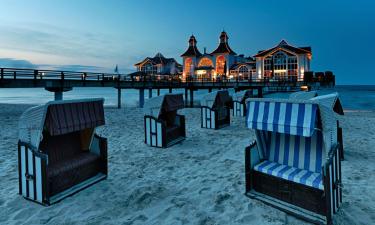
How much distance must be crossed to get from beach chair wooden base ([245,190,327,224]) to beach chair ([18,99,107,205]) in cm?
387

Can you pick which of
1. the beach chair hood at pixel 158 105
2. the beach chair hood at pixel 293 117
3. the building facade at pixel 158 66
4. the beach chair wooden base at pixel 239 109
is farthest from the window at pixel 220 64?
the beach chair hood at pixel 293 117

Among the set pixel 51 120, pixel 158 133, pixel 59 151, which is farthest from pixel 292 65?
pixel 51 120

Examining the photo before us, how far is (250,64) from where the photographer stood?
153ft

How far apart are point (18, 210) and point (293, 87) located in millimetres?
35178

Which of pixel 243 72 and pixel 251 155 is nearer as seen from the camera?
pixel 251 155

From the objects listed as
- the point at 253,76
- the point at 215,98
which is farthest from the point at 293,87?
the point at 215,98

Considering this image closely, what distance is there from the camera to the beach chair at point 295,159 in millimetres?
3883

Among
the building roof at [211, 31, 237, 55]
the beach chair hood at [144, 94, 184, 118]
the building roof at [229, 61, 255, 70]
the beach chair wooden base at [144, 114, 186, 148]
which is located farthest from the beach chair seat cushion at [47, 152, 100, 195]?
the building roof at [211, 31, 237, 55]

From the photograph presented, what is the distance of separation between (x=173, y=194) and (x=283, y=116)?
9.55 feet

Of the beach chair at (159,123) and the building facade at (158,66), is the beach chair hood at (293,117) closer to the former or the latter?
the beach chair at (159,123)

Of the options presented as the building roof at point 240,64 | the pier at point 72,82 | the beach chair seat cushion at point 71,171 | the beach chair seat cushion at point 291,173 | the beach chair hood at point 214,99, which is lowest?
the beach chair seat cushion at point 71,171

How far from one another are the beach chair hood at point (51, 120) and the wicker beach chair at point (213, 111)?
885cm

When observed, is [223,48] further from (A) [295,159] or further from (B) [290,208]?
(B) [290,208]

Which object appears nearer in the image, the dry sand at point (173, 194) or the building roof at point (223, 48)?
the dry sand at point (173, 194)
